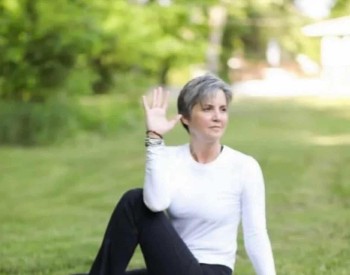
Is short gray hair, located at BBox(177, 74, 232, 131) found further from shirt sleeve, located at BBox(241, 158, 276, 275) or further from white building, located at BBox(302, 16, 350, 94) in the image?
white building, located at BBox(302, 16, 350, 94)

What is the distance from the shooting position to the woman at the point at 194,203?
317 cm

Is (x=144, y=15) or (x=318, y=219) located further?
(x=144, y=15)

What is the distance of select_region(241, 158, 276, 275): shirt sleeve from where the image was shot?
10.6 ft

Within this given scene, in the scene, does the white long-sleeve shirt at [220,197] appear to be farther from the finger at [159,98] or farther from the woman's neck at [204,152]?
the finger at [159,98]

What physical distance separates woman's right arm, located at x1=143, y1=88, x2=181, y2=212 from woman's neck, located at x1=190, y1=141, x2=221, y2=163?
152 mm

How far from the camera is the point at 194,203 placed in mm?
3227

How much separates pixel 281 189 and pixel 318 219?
2059mm

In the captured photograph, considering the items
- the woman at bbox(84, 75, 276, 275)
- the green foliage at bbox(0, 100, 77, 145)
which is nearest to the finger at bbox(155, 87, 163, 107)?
the woman at bbox(84, 75, 276, 275)

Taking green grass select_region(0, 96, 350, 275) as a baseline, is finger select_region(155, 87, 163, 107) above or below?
above

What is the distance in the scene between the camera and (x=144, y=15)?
2070cm

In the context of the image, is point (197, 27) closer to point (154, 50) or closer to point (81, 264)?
point (154, 50)

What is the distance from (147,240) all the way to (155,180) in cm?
27

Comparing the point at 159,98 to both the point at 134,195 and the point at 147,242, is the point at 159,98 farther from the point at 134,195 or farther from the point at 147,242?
the point at 147,242

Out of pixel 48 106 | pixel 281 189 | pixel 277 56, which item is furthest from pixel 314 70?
pixel 281 189
